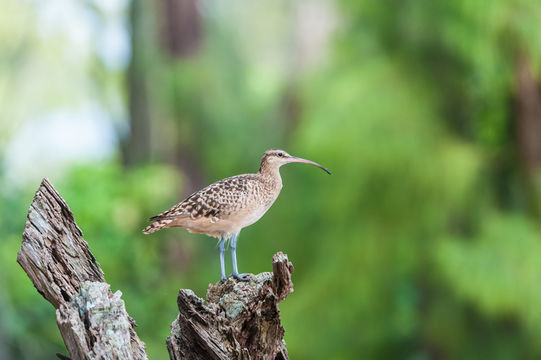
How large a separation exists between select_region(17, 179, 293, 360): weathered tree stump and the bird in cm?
37

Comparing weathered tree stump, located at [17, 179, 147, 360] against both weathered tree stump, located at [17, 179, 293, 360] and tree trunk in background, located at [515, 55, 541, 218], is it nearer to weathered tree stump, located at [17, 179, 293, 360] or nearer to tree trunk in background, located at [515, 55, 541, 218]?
weathered tree stump, located at [17, 179, 293, 360]

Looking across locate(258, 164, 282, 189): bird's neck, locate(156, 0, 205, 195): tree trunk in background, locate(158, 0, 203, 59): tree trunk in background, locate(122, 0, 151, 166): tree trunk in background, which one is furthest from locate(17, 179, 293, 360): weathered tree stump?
locate(158, 0, 203, 59): tree trunk in background

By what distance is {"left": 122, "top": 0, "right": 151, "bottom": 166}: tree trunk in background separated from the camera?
19.2m

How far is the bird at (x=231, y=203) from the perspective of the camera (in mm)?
5230

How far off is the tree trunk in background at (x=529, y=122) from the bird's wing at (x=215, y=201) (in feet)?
33.5

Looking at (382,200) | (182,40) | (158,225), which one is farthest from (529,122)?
(182,40)

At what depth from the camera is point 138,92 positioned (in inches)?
767

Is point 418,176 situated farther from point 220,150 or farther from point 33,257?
Answer: point 33,257

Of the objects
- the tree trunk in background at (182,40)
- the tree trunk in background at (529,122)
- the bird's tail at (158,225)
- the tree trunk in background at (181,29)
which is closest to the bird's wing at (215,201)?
the bird's tail at (158,225)

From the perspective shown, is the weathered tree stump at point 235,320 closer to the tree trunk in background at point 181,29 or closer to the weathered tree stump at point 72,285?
the weathered tree stump at point 72,285

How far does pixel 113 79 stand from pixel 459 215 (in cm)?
1150

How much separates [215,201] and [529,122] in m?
10.6

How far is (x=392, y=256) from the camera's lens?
15242 mm

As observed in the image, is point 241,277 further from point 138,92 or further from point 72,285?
point 138,92
